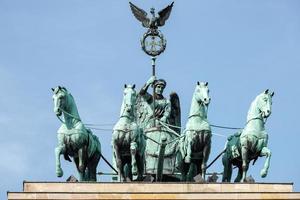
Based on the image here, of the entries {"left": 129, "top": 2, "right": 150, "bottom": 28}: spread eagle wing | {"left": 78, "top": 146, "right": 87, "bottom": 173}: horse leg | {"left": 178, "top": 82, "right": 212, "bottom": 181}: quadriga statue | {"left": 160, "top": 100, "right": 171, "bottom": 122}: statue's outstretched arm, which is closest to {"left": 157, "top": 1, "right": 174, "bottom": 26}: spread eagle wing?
{"left": 129, "top": 2, "right": 150, "bottom": 28}: spread eagle wing

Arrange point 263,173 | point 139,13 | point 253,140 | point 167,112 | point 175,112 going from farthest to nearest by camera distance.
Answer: point 139,13 < point 175,112 < point 167,112 < point 253,140 < point 263,173

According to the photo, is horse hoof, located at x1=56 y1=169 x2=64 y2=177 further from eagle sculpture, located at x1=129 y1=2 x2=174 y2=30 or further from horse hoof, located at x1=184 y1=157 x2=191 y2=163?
eagle sculpture, located at x1=129 y1=2 x2=174 y2=30

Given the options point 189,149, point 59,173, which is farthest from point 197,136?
point 59,173

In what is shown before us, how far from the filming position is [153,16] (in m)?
62.2

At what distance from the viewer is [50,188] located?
5444cm

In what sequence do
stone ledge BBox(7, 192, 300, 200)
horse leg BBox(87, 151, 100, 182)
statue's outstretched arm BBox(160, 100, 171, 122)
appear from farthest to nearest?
1. statue's outstretched arm BBox(160, 100, 171, 122)
2. horse leg BBox(87, 151, 100, 182)
3. stone ledge BBox(7, 192, 300, 200)

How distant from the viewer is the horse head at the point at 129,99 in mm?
55062

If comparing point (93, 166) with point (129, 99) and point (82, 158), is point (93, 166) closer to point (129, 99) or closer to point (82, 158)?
point (82, 158)

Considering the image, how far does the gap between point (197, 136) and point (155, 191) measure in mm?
2083

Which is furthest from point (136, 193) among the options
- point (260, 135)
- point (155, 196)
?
point (260, 135)

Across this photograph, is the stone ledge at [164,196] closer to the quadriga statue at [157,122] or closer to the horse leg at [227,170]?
the horse leg at [227,170]

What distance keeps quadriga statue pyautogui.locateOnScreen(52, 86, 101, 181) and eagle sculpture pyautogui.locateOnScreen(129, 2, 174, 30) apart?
6857mm

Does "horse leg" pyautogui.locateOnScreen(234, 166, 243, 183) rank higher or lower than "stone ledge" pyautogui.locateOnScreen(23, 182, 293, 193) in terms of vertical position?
higher

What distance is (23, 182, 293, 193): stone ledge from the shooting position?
54438mm
